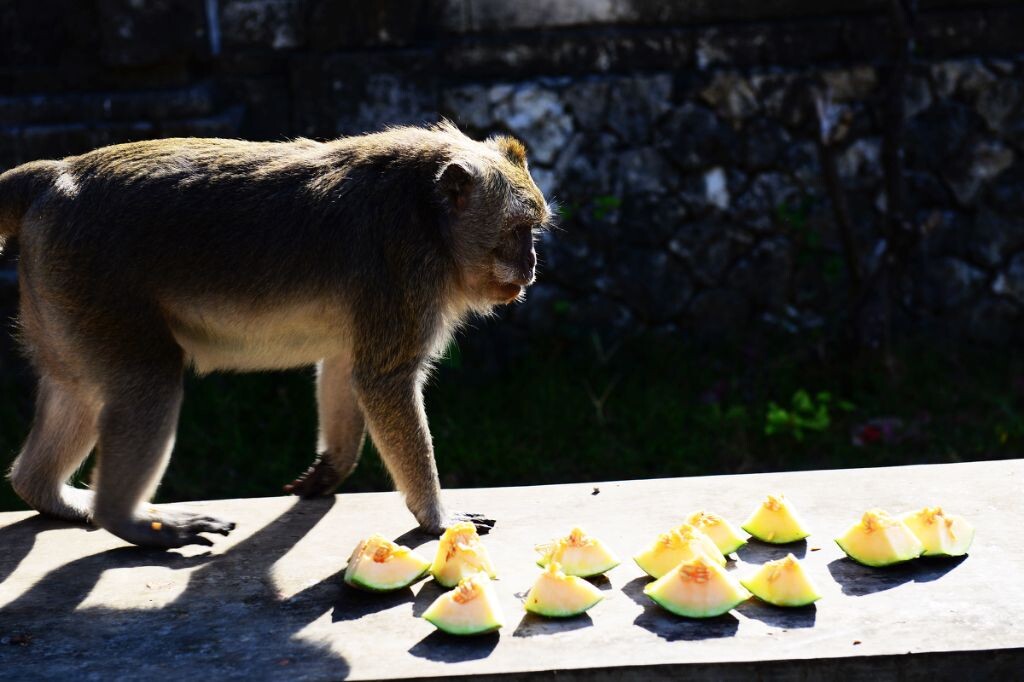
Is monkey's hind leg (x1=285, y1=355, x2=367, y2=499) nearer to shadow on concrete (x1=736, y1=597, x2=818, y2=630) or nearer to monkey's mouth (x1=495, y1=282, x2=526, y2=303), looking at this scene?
monkey's mouth (x1=495, y1=282, x2=526, y2=303)

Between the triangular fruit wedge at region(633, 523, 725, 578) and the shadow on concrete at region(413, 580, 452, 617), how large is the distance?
54 cm

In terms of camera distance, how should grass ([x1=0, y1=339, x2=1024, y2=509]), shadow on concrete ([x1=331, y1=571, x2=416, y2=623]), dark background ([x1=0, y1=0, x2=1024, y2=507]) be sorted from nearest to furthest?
1. shadow on concrete ([x1=331, y1=571, x2=416, y2=623])
2. grass ([x1=0, y1=339, x2=1024, y2=509])
3. dark background ([x1=0, y1=0, x2=1024, y2=507])

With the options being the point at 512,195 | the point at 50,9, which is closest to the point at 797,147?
the point at 512,195

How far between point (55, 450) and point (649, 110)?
3597 millimetres

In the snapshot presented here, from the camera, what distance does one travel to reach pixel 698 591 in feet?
10.00

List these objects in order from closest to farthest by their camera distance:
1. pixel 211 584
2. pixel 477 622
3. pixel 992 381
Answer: pixel 477 622, pixel 211 584, pixel 992 381

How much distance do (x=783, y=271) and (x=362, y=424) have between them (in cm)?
306

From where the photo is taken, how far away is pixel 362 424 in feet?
13.5

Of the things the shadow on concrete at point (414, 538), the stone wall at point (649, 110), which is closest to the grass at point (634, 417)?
the stone wall at point (649, 110)

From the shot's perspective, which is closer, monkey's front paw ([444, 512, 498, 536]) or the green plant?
monkey's front paw ([444, 512, 498, 536])

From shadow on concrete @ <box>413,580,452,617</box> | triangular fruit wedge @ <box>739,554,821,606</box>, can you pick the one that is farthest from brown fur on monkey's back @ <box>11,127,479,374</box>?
triangular fruit wedge @ <box>739,554,821,606</box>

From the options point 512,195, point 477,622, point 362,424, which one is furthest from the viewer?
point 362,424

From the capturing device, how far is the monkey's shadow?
2926 millimetres

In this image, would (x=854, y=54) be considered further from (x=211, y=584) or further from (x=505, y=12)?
(x=211, y=584)
